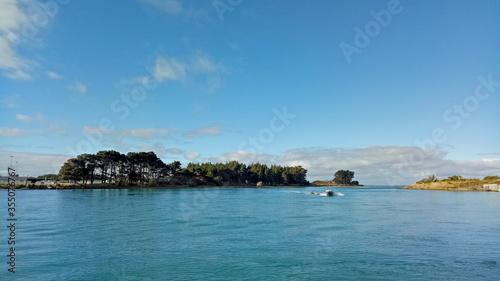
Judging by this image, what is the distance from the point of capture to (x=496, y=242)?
28.0 metres

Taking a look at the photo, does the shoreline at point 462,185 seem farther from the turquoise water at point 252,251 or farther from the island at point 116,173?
the island at point 116,173

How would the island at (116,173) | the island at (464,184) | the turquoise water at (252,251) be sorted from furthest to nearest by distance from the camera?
the island at (464,184), the island at (116,173), the turquoise water at (252,251)

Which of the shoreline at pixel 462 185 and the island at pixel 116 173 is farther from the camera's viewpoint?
the shoreline at pixel 462 185

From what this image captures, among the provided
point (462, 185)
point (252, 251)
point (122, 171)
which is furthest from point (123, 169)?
point (462, 185)

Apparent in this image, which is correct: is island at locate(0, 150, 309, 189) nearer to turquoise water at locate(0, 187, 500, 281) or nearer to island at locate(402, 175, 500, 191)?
turquoise water at locate(0, 187, 500, 281)

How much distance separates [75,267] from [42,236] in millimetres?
13403

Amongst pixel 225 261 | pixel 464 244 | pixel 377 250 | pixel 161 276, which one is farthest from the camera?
pixel 464 244

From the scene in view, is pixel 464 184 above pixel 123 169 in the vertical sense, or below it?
below

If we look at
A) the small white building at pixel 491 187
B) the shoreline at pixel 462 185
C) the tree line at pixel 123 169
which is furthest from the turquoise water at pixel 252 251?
the shoreline at pixel 462 185

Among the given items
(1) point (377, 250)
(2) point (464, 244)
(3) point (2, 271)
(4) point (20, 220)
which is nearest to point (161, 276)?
(3) point (2, 271)

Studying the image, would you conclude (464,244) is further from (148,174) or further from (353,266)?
(148,174)

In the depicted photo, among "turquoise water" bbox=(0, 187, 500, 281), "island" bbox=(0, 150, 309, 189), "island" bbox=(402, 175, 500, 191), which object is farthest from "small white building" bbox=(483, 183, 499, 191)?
"island" bbox=(0, 150, 309, 189)

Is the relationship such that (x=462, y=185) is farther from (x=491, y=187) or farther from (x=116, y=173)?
(x=116, y=173)

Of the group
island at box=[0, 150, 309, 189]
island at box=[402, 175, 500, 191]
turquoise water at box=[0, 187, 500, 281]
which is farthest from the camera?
island at box=[402, 175, 500, 191]
